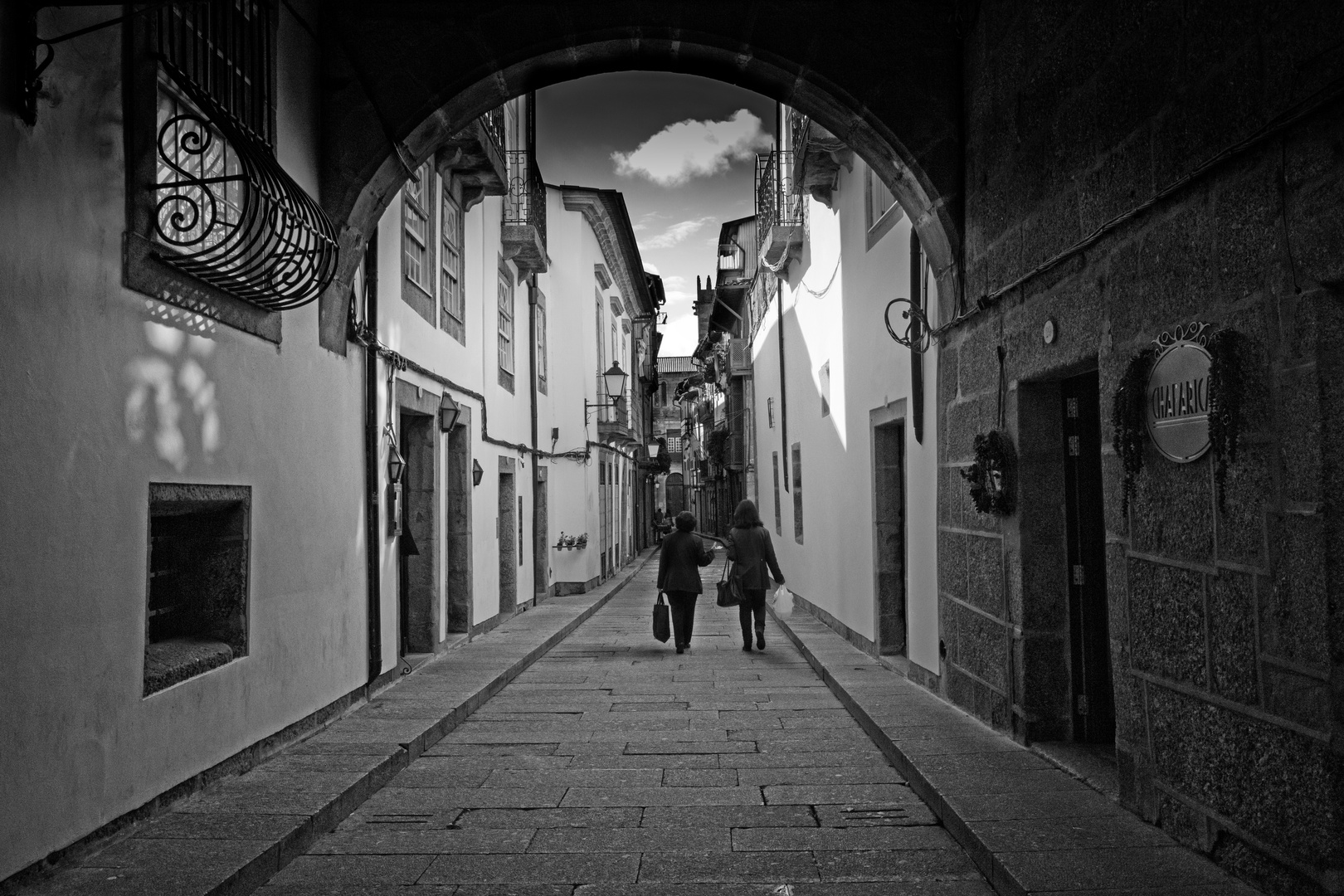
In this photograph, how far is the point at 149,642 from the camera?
18.4ft

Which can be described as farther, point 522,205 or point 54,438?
point 522,205

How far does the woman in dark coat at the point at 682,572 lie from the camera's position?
37.7 ft

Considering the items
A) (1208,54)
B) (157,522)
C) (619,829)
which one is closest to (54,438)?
(157,522)

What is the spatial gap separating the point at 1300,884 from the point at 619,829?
9.03ft

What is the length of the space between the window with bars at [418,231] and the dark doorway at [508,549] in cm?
498

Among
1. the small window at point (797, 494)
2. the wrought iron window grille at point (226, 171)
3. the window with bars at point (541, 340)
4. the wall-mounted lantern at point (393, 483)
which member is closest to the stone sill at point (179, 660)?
the wrought iron window grille at point (226, 171)

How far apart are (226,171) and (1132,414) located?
4602 mm

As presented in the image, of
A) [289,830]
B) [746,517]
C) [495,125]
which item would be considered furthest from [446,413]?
[289,830]

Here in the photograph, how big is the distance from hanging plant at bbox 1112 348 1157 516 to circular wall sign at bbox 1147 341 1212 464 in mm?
47

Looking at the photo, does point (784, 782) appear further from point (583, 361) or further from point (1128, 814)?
point (583, 361)

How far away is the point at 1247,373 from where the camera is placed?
12.3 ft

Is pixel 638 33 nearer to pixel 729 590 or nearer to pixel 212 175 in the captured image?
pixel 212 175

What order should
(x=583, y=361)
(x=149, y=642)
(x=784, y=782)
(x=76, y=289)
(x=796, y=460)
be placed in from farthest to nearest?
(x=583, y=361) → (x=796, y=460) → (x=784, y=782) → (x=149, y=642) → (x=76, y=289)

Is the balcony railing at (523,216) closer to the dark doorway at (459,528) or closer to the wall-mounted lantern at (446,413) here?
the dark doorway at (459,528)
